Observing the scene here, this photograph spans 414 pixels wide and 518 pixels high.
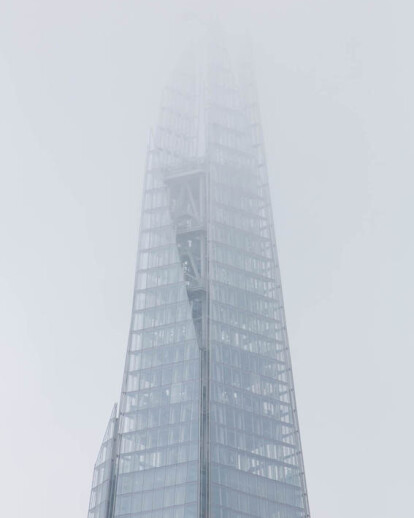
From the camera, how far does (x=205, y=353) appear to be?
14600 cm

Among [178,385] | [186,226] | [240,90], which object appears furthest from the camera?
[240,90]

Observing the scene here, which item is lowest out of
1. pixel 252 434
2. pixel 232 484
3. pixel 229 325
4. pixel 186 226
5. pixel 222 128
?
pixel 232 484

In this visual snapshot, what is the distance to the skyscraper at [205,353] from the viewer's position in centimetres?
13300

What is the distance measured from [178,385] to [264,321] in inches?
845

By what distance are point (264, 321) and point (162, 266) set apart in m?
19.7

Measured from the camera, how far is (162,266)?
161000mm

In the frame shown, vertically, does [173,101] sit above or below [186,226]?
above

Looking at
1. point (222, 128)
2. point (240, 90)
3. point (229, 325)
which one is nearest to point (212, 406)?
point (229, 325)

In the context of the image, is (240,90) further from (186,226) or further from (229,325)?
(229,325)

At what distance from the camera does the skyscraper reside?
133 meters

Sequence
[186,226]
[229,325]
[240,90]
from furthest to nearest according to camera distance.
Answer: [240,90]
[186,226]
[229,325]

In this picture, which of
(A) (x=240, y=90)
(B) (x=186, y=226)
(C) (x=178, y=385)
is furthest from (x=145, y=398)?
(A) (x=240, y=90)

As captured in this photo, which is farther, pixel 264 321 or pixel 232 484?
pixel 264 321

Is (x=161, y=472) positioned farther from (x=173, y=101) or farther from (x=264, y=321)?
(x=173, y=101)
